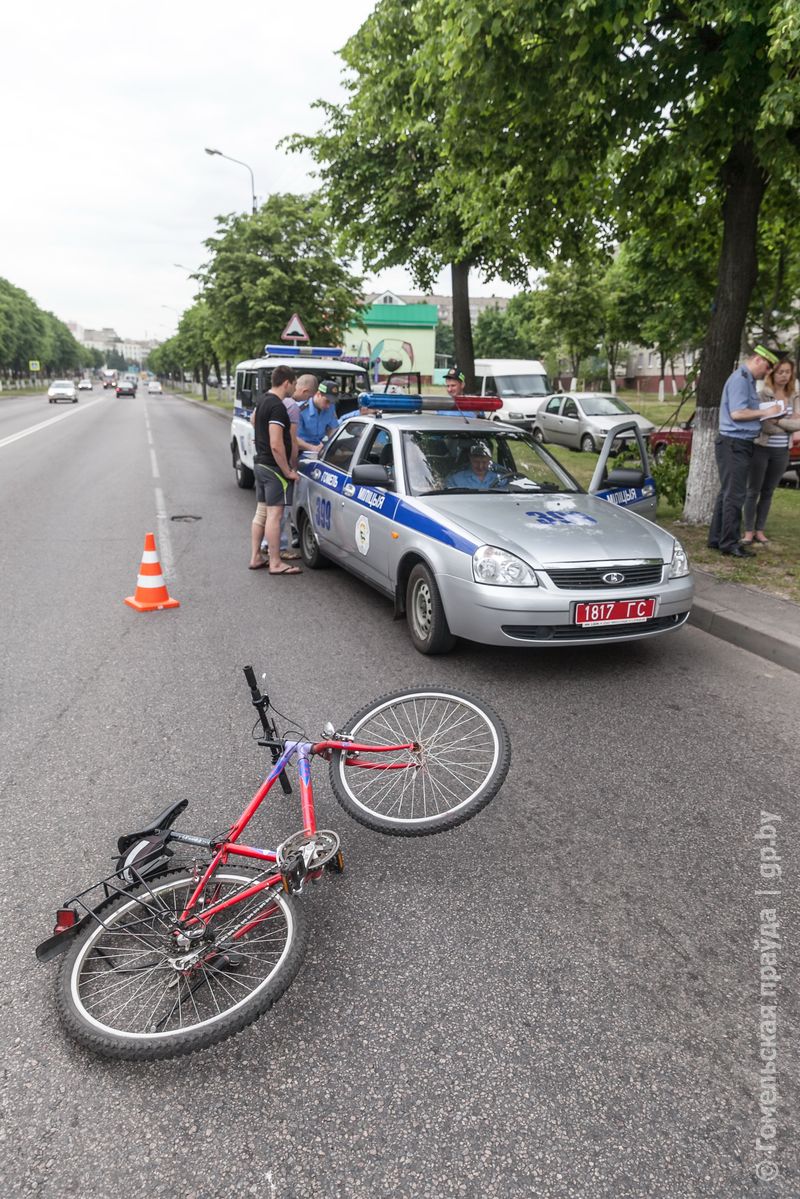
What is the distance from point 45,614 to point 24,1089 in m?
4.78

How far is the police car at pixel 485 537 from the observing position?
482 cm

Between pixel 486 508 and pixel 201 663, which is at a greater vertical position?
pixel 486 508

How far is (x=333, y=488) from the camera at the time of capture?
713cm

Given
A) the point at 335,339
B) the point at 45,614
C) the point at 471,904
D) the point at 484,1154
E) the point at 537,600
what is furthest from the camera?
the point at 335,339

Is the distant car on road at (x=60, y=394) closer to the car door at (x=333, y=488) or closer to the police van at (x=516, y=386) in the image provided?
the police van at (x=516, y=386)

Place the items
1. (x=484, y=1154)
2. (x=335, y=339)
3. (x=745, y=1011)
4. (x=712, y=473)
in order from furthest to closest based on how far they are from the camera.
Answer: (x=335, y=339)
(x=712, y=473)
(x=745, y=1011)
(x=484, y=1154)

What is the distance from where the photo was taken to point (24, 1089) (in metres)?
2.07

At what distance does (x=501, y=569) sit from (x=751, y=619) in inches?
92.1

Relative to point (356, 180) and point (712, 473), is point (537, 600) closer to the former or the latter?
point (712, 473)

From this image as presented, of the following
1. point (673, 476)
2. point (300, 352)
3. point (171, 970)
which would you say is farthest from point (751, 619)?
point (300, 352)

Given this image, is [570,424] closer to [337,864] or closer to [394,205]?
[394,205]

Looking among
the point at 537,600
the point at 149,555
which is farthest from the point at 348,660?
the point at 149,555

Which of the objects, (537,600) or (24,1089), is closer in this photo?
(24,1089)

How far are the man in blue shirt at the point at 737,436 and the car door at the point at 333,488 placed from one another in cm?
351
